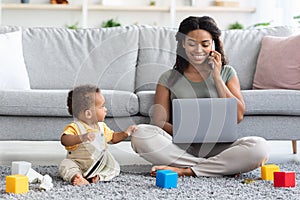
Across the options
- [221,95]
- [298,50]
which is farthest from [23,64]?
[298,50]

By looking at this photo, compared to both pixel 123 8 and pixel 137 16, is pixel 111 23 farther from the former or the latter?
pixel 137 16

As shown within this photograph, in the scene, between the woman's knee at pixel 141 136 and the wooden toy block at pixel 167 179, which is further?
the woman's knee at pixel 141 136

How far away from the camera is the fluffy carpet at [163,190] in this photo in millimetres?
1926

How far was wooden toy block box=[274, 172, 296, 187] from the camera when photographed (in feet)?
6.88

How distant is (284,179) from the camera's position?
2.10 meters

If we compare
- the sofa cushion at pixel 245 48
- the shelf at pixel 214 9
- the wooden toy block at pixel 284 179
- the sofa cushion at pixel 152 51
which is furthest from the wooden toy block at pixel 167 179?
the shelf at pixel 214 9

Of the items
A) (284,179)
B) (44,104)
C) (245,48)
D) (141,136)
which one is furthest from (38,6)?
(284,179)

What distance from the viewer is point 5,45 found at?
10.6ft

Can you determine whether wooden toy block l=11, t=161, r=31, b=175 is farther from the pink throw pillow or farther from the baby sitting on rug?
the pink throw pillow

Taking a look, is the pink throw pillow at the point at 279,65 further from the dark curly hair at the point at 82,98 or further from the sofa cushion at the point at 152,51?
the dark curly hair at the point at 82,98

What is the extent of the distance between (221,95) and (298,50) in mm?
962

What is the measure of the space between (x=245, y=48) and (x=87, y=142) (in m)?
1.56

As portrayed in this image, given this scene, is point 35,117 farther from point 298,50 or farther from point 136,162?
point 298,50

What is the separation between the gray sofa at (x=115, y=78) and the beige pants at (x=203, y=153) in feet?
0.88
